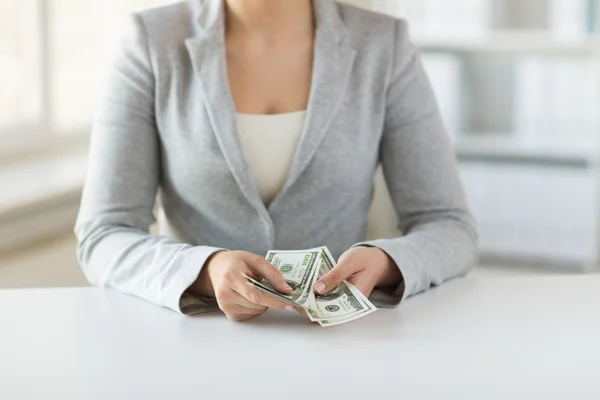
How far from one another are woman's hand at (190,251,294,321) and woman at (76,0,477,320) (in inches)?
10.7

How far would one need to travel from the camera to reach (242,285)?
4.54ft

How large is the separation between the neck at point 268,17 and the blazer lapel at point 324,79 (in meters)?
0.03

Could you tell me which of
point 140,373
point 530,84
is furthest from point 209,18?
point 530,84

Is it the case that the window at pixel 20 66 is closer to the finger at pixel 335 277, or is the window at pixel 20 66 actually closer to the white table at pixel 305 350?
the white table at pixel 305 350

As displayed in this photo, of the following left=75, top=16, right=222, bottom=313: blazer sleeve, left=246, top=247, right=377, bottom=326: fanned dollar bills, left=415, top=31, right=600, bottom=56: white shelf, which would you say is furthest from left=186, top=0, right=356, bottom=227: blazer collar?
left=415, top=31, right=600, bottom=56: white shelf

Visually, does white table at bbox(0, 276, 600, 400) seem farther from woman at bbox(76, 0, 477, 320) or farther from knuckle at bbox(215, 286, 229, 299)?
woman at bbox(76, 0, 477, 320)

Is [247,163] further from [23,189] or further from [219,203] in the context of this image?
[23,189]

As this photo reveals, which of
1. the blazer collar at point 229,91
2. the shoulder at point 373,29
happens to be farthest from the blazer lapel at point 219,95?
the shoulder at point 373,29

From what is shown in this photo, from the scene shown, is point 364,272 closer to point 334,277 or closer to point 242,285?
point 334,277

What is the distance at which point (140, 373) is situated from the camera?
1212 millimetres

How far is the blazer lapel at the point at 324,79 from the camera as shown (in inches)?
70.7

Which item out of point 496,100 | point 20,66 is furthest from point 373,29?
point 496,100

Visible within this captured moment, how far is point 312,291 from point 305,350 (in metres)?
0.14

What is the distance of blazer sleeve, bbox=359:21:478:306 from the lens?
181 cm
